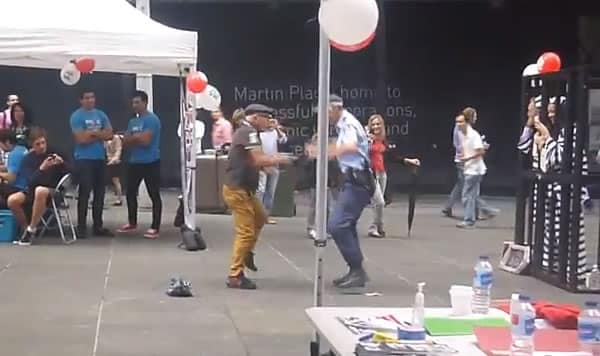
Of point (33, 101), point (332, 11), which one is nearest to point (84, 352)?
point (332, 11)

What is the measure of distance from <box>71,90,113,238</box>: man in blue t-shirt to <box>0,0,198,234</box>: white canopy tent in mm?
765

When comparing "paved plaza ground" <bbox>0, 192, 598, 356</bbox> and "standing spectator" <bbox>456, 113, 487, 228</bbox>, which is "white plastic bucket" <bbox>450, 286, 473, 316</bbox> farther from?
"standing spectator" <bbox>456, 113, 487, 228</bbox>

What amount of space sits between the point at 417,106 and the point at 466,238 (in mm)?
8764

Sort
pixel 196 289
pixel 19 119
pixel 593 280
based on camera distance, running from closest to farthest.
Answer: pixel 196 289, pixel 593 280, pixel 19 119

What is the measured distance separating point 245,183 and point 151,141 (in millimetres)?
4191

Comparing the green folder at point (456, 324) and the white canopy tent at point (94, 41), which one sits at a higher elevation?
the white canopy tent at point (94, 41)

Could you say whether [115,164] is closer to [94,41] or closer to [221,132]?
[221,132]

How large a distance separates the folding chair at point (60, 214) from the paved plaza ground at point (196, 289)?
21 cm

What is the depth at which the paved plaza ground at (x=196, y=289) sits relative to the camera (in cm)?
799

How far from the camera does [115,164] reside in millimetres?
18328

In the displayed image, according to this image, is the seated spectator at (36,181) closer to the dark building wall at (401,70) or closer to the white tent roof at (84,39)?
the white tent roof at (84,39)

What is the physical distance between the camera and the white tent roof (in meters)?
12.4

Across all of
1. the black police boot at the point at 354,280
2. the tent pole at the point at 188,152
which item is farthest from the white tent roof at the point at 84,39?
the black police boot at the point at 354,280

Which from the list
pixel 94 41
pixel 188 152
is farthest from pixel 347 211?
pixel 94 41
